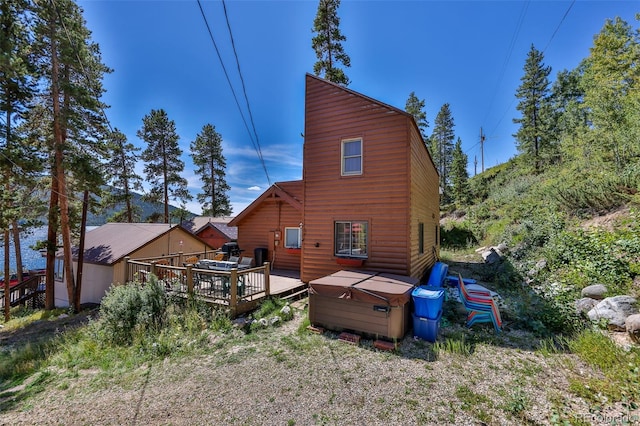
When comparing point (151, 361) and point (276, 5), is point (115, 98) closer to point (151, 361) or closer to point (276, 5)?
point (276, 5)

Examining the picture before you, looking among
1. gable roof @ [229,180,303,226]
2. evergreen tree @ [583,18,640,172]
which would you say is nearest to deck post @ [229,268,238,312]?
gable roof @ [229,180,303,226]

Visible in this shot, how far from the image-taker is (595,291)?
244 inches

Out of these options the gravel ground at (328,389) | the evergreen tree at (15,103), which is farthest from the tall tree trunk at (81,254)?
the gravel ground at (328,389)

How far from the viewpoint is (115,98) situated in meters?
14.8

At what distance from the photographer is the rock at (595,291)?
6.09 m

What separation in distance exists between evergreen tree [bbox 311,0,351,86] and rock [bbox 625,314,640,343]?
15.9 metres

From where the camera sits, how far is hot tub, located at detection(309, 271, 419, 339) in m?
5.38

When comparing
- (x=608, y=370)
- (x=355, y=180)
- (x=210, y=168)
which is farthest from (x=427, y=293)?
(x=210, y=168)

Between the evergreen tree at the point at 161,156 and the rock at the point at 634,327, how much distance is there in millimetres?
29580

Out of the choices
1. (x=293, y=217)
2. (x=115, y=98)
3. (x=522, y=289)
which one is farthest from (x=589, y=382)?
(x=115, y=98)

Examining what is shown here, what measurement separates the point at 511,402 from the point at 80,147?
60.0 feet

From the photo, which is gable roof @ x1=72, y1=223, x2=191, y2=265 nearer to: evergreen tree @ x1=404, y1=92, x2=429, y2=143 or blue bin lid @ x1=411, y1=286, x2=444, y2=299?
blue bin lid @ x1=411, y1=286, x2=444, y2=299

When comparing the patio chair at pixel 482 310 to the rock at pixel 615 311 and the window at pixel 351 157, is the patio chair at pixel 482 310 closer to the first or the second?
the rock at pixel 615 311

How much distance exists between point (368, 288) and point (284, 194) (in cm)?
658
